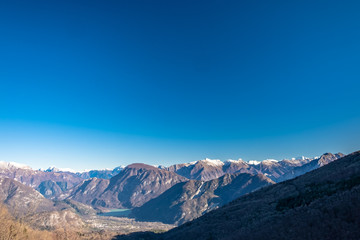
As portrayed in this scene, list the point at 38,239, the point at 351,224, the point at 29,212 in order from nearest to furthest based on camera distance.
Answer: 1. the point at 351,224
2. the point at 29,212
3. the point at 38,239

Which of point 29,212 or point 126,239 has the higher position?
point 29,212

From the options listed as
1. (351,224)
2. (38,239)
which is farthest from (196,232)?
(351,224)

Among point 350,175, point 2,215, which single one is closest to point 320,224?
point 2,215

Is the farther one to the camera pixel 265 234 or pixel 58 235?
pixel 58 235

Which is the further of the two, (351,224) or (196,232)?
(196,232)

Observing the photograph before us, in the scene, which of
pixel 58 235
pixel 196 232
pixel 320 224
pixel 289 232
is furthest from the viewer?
pixel 58 235

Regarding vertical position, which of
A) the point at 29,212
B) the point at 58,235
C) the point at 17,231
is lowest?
the point at 58,235

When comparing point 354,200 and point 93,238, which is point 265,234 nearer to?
point 354,200

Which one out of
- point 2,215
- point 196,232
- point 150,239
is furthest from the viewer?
point 150,239

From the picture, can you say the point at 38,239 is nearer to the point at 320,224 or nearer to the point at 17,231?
the point at 17,231
